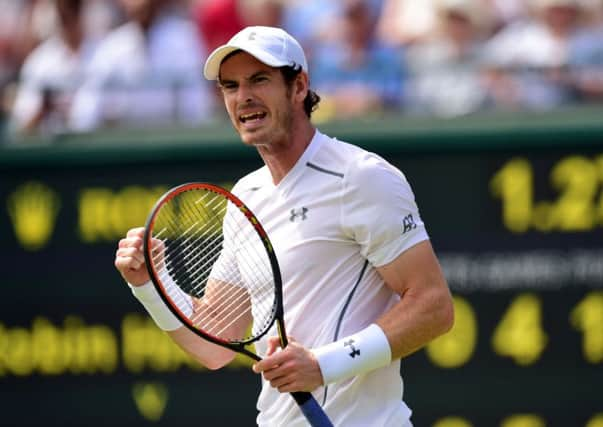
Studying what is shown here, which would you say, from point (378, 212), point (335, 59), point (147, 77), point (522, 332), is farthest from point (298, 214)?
point (147, 77)

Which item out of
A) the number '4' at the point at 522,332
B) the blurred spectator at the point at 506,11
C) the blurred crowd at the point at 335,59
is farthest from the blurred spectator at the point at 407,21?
the number '4' at the point at 522,332

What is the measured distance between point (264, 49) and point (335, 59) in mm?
3414

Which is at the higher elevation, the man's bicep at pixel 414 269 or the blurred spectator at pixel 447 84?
the man's bicep at pixel 414 269

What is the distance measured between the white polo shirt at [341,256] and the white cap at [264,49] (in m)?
0.28

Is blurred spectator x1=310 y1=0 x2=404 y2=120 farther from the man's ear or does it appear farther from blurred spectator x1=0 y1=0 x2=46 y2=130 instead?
the man's ear

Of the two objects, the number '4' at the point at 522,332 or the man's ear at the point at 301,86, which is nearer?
the man's ear at the point at 301,86

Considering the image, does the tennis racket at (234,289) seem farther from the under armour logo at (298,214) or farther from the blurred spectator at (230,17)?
the blurred spectator at (230,17)

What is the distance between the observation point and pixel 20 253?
7.20 metres

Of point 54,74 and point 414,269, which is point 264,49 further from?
→ point 54,74

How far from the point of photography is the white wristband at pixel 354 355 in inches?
151

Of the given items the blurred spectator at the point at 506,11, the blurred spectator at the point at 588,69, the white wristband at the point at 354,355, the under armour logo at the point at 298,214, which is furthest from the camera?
the blurred spectator at the point at 506,11

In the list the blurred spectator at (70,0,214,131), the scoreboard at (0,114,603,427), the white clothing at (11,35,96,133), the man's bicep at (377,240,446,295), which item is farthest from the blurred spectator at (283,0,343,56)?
the man's bicep at (377,240,446,295)

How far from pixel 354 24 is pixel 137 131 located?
4.26ft

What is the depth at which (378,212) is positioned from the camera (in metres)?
3.93
